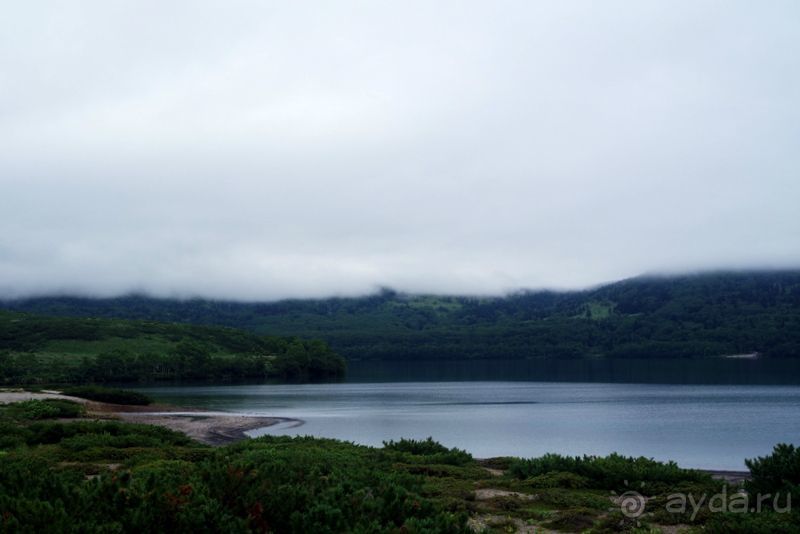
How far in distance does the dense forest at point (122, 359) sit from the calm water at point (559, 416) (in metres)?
40.1

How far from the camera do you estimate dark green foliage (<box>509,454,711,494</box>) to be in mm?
23641

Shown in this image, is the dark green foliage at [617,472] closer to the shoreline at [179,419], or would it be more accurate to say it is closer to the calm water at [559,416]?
the calm water at [559,416]

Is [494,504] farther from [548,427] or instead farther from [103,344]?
→ [103,344]

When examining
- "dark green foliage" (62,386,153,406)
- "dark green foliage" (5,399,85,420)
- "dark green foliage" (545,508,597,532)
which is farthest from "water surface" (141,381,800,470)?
"dark green foliage" (545,508,597,532)

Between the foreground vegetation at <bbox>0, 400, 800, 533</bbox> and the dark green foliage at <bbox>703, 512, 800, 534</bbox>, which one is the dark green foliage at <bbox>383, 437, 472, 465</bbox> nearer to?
the foreground vegetation at <bbox>0, 400, 800, 533</bbox>

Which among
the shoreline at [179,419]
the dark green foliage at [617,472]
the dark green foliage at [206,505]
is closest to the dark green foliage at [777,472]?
the dark green foliage at [617,472]

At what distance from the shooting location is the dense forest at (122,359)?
146m

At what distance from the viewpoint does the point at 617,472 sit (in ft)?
80.2

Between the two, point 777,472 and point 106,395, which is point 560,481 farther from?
point 106,395

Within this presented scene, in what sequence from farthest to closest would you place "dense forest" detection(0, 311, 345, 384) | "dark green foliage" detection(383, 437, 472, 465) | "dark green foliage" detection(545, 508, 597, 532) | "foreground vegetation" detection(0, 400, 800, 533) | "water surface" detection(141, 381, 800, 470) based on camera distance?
1. "dense forest" detection(0, 311, 345, 384)
2. "water surface" detection(141, 381, 800, 470)
3. "dark green foliage" detection(383, 437, 472, 465)
4. "dark green foliage" detection(545, 508, 597, 532)
5. "foreground vegetation" detection(0, 400, 800, 533)

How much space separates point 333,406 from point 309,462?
71.9 meters

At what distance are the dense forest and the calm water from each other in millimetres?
40086

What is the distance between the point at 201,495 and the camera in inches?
388

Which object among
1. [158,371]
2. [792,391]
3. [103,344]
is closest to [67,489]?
[792,391]
